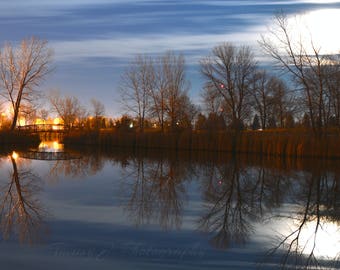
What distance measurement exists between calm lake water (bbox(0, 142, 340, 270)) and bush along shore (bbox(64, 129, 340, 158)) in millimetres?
10663

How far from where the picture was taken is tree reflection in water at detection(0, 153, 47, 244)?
8.30m

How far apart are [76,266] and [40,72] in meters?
38.8

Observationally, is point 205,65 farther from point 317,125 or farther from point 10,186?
point 10,186

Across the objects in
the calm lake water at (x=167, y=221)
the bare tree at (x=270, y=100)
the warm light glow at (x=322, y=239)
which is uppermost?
the bare tree at (x=270, y=100)

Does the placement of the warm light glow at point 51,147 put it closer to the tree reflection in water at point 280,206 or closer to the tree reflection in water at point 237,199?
the tree reflection in water at point 237,199

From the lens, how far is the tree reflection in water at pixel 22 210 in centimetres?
830

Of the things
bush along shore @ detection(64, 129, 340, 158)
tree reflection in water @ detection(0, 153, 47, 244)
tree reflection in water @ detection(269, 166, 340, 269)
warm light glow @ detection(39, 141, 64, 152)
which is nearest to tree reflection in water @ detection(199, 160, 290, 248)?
tree reflection in water @ detection(269, 166, 340, 269)

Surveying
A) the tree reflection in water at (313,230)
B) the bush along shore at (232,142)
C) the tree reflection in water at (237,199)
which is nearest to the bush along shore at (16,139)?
the bush along shore at (232,142)

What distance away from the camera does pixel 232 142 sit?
32.6 metres

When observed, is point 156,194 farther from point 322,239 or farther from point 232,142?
point 232,142

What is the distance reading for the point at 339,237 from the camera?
344 inches

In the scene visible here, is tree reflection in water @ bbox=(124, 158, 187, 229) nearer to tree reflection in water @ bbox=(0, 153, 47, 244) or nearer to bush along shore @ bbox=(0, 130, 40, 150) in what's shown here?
tree reflection in water @ bbox=(0, 153, 47, 244)

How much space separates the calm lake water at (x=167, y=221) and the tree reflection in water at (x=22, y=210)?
19 mm

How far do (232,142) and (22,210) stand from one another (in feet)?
76.9
